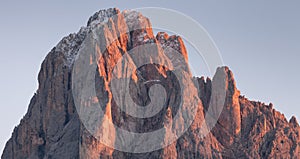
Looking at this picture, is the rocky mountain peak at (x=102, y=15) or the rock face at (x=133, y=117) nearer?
the rock face at (x=133, y=117)

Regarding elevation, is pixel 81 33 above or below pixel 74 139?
above

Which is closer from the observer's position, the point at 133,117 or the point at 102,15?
the point at 133,117

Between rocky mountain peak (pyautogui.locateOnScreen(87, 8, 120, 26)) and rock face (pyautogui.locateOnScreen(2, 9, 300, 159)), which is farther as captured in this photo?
rocky mountain peak (pyautogui.locateOnScreen(87, 8, 120, 26))

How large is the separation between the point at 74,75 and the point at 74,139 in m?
12.9

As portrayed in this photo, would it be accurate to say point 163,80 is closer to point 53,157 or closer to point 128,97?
point 128,97

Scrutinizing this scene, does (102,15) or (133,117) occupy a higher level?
(102,15)

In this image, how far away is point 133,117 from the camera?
16988 centimetres

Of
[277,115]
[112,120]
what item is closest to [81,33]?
[112,120]

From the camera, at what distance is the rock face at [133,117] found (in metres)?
165

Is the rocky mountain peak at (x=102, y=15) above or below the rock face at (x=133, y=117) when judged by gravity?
above

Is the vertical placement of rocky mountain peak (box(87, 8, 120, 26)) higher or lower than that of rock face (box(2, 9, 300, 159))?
higher

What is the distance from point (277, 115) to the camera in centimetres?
17712

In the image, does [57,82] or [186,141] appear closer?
[186,141]

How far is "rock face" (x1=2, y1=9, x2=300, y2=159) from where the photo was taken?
164863 millimetres
